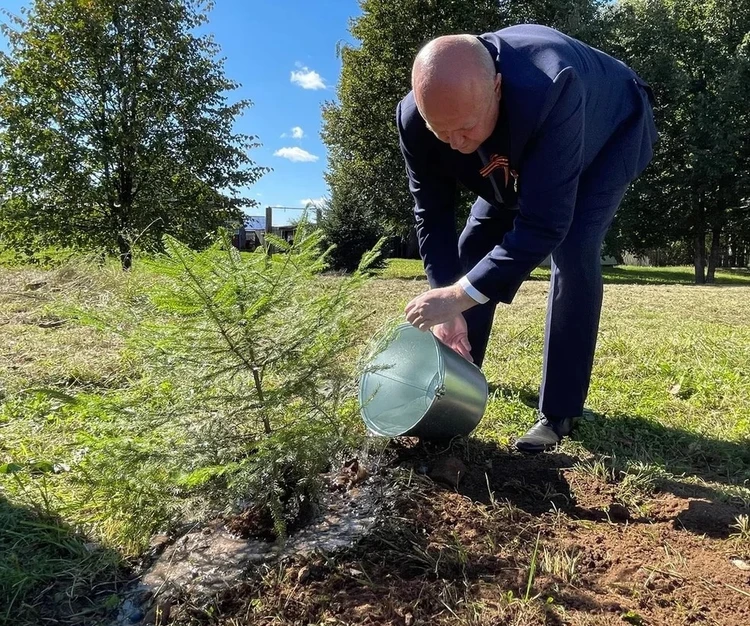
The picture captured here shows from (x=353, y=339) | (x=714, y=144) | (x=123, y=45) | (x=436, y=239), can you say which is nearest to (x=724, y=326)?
(x=436, y=239)

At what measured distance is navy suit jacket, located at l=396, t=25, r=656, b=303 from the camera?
169 centimetres

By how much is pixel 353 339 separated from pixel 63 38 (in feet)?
30.9

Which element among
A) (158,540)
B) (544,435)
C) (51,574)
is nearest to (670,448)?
(544,435)

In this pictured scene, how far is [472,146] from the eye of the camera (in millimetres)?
1844

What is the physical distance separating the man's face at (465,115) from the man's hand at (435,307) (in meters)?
0.48

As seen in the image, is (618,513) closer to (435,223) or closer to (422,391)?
(422,391)

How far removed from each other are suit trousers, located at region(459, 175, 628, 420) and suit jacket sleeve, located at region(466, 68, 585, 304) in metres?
0.36

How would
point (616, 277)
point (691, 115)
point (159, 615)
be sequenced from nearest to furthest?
point (159, 615) → point (691, 115) → point (616, 277)

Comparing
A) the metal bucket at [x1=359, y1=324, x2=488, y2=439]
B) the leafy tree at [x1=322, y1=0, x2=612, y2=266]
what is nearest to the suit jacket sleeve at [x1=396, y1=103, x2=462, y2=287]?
the metal bucket at [x1=359, y1=324, x2=488, y2=439]

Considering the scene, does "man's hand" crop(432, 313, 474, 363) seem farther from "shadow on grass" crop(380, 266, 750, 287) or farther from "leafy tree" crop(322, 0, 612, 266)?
"leafy tree" crop(322, 0, 612, 266)

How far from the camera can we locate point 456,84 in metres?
1.58

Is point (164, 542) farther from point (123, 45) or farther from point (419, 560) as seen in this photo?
point (123, 45)

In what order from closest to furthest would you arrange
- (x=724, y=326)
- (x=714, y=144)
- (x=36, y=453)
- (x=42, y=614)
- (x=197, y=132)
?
(x=42, y=614)
(x=36, y=453)
(x=724, y=326)
(x=197, y=132)
(x=714, y=144)

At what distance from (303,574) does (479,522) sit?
1.73ft
